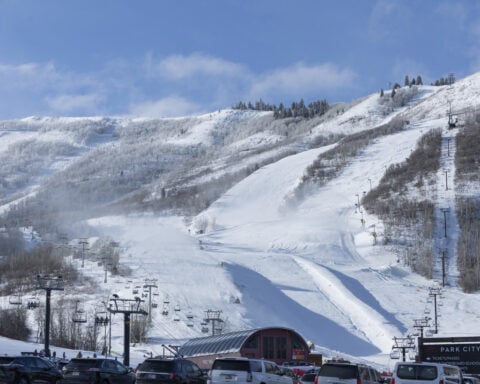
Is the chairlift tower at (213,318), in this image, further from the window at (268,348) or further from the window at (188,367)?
the window at (188,367)

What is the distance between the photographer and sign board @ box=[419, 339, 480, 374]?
44.3 meters

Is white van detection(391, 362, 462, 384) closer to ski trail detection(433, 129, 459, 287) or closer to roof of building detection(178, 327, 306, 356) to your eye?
roof of building detection(178, 327, 306, 356)

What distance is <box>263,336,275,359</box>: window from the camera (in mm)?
59656

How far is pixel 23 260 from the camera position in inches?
4739

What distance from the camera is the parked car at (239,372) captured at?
2884 centimetres

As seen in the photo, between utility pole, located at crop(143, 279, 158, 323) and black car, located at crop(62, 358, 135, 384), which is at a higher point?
utility pole, located at crop(143, 279, 158, 323)

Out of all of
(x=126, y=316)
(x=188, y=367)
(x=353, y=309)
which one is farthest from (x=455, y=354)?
(x=353, y=309)

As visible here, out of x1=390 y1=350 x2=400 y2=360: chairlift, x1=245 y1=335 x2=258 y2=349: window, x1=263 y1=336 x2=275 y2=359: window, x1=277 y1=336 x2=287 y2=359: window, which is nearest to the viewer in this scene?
x1=245 y1=335 x2=258 y2=349: window

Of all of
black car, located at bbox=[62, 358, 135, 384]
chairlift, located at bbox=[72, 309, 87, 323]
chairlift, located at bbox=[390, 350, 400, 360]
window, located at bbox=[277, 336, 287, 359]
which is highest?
chairlift, located at bbox=[72, 309, 87, 323]

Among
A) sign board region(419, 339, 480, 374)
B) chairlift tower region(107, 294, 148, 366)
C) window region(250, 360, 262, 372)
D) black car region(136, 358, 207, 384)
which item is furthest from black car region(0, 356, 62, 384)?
chairlift tower region(107, 294, 148, 366)

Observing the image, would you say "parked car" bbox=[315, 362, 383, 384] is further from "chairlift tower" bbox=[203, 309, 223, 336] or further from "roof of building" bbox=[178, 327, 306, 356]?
"chairlift tower" bbox=[203, 309, 223, 336]

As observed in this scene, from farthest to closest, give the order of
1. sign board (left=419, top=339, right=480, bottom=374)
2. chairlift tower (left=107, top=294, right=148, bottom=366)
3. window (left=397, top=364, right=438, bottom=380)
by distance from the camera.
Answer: chairlift tower (left=107, top=294, right=148, bottom=366) < sign board (left=419, top=339, right=480, bottom=374) < window (left=397, top=364, right=438, bottom=380)

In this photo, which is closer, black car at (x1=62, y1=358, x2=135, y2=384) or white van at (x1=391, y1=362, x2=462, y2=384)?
white van at (x1=391, y1=362, x2=462, y2=384)

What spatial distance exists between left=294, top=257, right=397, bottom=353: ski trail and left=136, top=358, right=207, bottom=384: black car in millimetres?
54653
